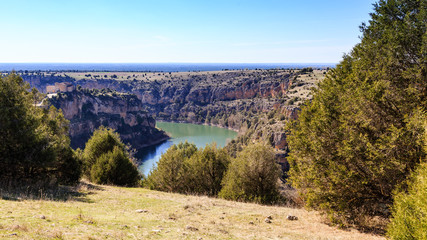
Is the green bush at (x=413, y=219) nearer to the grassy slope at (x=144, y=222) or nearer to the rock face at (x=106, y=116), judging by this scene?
the grassy slope at (x=144, y=222)

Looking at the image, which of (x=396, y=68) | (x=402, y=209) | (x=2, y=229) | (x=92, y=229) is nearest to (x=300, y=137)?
(x=396, y=68)

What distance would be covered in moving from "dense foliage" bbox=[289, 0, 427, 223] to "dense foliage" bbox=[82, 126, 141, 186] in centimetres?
2197

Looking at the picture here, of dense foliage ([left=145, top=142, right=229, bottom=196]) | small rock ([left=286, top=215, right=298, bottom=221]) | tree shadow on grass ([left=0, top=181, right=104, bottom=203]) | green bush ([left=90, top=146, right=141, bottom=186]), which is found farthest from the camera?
green bush ([left=90, top=146, right=141, bottom=186])

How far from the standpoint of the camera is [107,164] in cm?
3159

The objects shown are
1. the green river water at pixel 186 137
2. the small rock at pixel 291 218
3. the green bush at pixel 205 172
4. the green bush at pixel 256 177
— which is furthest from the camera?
the green river water at pixel 186 137

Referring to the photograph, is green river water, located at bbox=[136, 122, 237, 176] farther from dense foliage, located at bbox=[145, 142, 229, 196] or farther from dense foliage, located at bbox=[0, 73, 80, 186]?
dense foliage, located at bbox=[0, 73, 80, 186]

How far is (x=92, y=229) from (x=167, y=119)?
190710 mm

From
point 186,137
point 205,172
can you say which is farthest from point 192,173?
point 186,137

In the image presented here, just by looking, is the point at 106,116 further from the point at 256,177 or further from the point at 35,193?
the point at 35,193

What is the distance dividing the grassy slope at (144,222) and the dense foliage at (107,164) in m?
14.7

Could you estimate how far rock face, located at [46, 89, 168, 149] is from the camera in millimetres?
107056

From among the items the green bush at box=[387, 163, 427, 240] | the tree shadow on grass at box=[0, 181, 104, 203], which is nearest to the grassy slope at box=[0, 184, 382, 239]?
the tree shadow on grass at box=[0, 181, 104, 203]

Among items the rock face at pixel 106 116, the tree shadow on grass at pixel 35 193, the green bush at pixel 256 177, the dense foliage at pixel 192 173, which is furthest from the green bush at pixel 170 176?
the rock face at pixel 106 116

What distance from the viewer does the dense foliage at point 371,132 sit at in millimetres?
12242
